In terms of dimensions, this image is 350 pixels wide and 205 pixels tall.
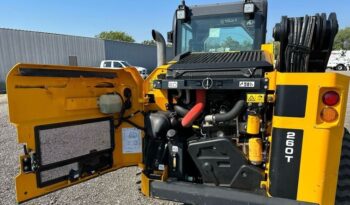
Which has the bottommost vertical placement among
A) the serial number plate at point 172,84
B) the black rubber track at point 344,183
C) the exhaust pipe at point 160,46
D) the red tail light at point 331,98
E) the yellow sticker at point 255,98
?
the black rubber track at point 344,183

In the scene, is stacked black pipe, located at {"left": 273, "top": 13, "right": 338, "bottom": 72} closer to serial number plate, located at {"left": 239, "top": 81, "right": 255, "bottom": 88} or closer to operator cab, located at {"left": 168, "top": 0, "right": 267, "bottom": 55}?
serial number plate, located at {"left": 239, "top": 81, "right": 255, "bottom": 88}

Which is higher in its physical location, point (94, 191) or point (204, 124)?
point (204, 124)

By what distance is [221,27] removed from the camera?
381cm

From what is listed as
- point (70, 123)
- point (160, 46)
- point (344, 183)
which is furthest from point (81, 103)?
point (344, 183)

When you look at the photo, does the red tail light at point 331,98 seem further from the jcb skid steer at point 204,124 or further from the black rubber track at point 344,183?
the black rubber track at point 344,183

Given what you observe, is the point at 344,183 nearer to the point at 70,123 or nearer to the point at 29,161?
the point at 70,123

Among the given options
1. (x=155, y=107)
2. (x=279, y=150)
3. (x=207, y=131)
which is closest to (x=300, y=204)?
(x=279, y=150)

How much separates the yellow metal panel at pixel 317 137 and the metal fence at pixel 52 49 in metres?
18.9

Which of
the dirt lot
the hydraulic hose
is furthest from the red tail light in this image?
the dirt lot

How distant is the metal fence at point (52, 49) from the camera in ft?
58.2

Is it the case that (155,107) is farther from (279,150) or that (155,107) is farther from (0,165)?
(0,165)

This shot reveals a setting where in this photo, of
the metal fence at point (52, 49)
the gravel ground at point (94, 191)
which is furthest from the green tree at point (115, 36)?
the gravel ground at point (94, 191)

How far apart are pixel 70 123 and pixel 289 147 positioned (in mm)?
1868

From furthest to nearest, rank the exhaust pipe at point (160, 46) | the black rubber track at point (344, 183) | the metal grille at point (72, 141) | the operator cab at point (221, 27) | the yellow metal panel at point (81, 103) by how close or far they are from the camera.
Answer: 1. the operator cab at point (221, 27)
2. the exhaust pipe at point (160, 46)
3. the yellow metal panel at point (81, 103)
4. the metal grille at point (72, 141)
5. the black rubber track at point (344, 183)
